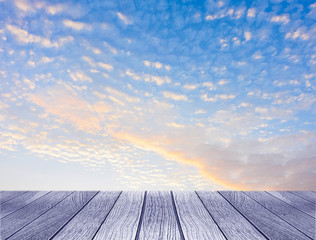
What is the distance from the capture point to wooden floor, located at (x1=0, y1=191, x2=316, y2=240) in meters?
1.29

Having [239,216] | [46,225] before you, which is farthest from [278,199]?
[46,225]

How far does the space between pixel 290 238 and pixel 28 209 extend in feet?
5.06

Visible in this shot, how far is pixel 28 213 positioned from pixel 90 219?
45cm

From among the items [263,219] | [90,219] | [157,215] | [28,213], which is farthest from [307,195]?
[28,213]

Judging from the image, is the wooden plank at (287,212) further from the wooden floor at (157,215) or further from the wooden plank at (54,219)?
the wooden plank at (54,219)

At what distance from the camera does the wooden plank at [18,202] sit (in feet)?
5.60

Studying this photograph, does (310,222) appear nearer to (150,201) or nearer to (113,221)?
(150,201)

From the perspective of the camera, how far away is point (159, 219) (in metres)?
1.46

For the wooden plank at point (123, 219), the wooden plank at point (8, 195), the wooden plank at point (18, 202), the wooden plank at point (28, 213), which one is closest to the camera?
the wooden plank at point (123, 219)

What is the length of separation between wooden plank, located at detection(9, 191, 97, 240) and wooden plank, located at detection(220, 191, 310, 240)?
1029 mm

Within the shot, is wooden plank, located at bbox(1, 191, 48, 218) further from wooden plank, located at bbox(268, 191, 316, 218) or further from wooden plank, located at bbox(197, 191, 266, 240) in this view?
wooden plank, located at bbox(268, 191, 316, 218)

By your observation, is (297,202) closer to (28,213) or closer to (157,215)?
(157,215)

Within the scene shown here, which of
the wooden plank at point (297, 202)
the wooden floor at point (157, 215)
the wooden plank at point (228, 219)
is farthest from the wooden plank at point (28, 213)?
the wooden plank at point (297, 202)

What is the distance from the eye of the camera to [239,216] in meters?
1.55
